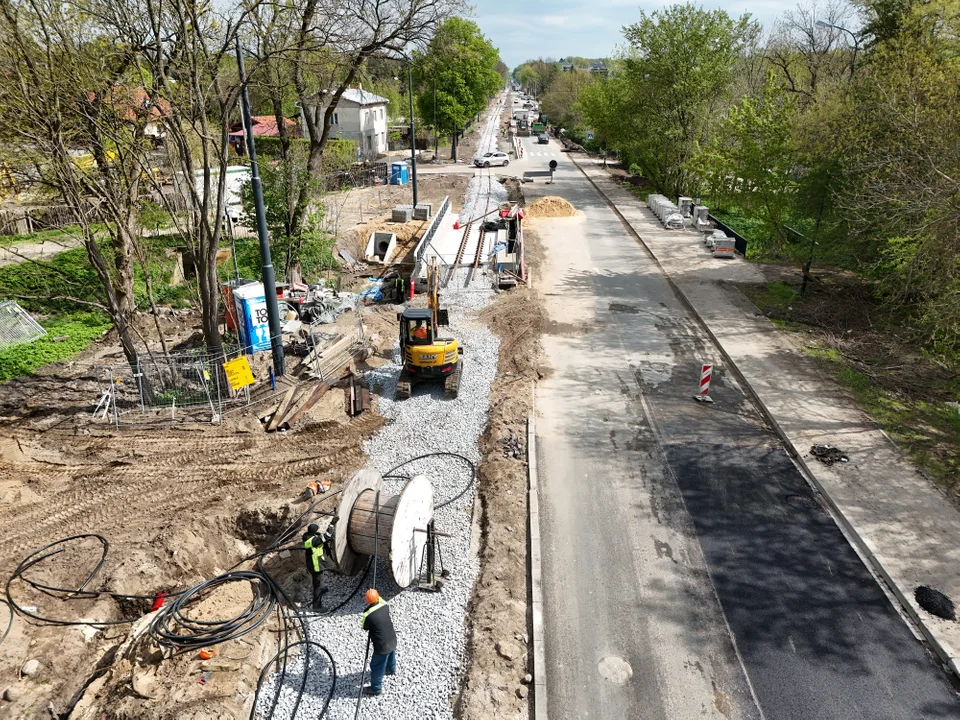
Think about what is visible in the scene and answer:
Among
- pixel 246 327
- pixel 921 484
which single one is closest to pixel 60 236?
pixel 246 327

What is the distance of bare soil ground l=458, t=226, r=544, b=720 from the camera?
7.96 metres

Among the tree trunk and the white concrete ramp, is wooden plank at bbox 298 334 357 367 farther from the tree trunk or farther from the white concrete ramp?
the white concrete ramp

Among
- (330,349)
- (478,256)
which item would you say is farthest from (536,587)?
(478,256)

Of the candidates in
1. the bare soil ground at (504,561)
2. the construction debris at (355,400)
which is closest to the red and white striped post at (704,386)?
the bare soil ground at (504,561)

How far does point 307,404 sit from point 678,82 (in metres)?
32.9

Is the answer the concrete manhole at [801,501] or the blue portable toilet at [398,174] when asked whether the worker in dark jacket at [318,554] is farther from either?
the blue portable toilet at [398,174]

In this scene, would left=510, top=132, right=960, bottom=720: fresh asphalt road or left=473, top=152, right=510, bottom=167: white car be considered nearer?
left=510, top=132, right=960, bottom=720: fresh asphalt road

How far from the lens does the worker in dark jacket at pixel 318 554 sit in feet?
29.3

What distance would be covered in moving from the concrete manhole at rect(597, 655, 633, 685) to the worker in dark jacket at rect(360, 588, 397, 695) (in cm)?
277

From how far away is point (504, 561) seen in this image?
33.3 feet

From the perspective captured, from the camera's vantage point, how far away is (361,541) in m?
9.43

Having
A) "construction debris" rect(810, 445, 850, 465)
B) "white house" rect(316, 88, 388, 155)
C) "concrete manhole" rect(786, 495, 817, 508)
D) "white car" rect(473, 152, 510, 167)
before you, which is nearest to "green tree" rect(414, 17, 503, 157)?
"white house" rect(316, 88, 388, 155)

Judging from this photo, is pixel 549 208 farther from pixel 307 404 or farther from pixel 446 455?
pixel 446 455

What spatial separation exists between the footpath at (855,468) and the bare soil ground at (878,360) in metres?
0.48
